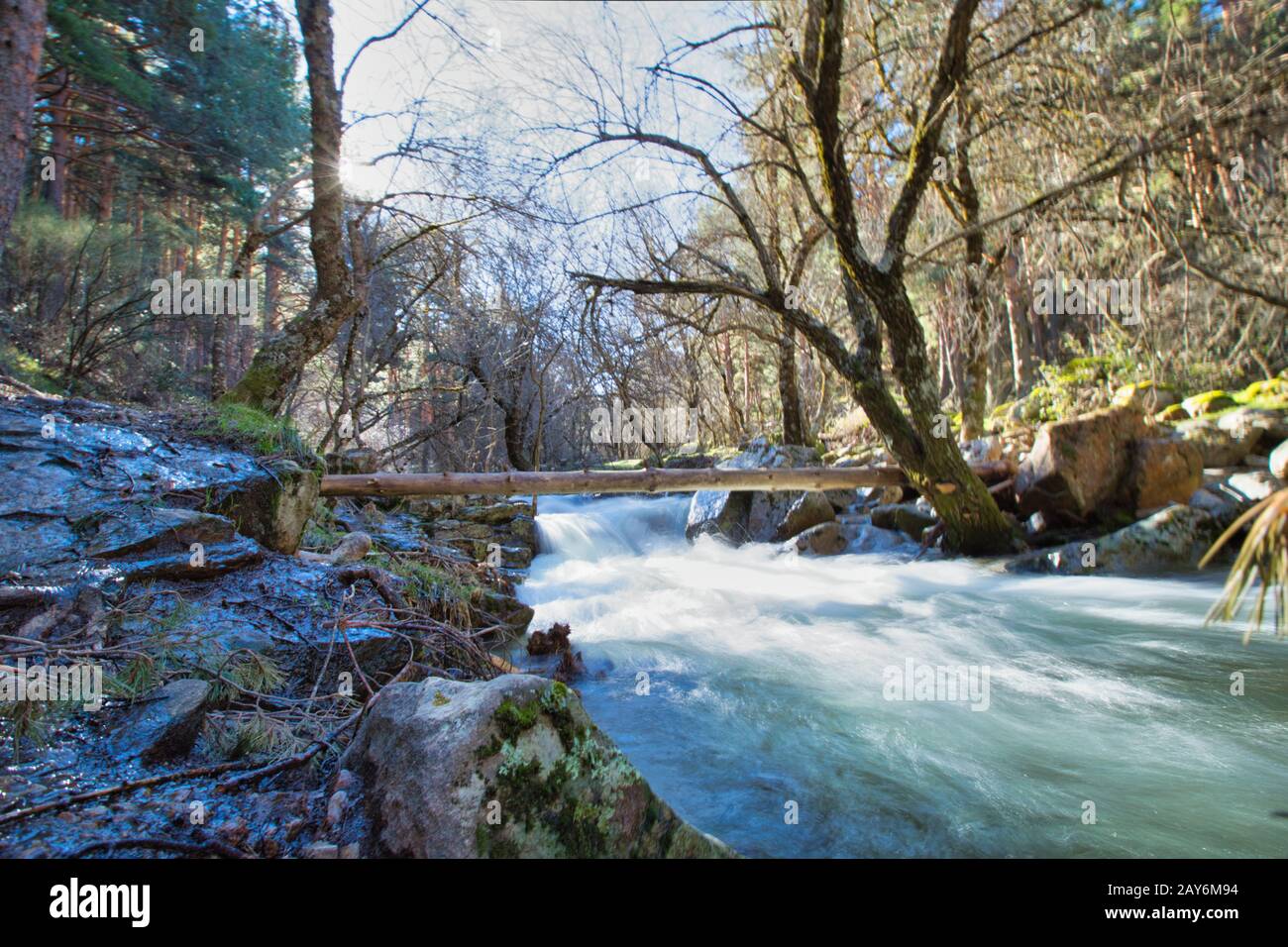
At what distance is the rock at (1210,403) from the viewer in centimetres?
1120

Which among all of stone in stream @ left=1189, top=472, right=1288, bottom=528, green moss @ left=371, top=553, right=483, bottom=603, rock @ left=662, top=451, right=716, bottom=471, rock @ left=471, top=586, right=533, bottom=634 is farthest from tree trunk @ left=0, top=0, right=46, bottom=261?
rock @ left=662, top=451, right=716, bottom=471

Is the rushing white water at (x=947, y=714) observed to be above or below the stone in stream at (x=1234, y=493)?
below

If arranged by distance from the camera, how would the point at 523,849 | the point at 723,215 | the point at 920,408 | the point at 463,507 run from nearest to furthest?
the point at 523,849
the point at 920,408
the point at 463,507
the point at 723,215

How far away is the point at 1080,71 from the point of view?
695cm

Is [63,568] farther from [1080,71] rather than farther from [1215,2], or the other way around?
[1215,2]

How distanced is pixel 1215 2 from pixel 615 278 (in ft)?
21.3

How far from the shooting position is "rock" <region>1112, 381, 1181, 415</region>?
10.8 m

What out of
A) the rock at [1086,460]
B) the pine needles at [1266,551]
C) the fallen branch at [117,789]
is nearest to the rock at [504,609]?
the fallen branch at [117,789]

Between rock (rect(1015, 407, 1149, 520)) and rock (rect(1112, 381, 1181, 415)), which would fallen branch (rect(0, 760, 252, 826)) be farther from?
rock (rect(1112, 381, 1181, 415))

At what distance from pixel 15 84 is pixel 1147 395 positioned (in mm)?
15256

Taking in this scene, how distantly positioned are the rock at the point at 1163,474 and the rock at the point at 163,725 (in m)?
9.37

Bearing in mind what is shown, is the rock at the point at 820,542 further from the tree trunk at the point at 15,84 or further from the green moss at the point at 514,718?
the tree trunk at the point at 15,84

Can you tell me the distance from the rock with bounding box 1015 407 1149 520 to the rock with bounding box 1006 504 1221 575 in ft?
2.15
